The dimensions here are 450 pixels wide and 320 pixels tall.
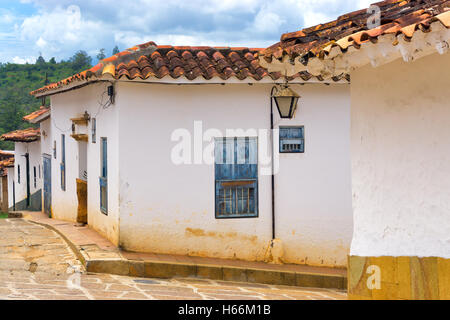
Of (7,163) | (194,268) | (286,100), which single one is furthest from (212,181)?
(7,163)

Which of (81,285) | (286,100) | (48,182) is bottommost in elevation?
(81,285)

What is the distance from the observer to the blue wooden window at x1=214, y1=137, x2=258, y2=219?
10.6m

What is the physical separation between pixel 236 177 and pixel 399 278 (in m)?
6.48

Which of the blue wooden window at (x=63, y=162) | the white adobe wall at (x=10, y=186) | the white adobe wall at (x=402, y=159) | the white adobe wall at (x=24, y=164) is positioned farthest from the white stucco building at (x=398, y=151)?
the white adobe wall at (x=10, y=186)

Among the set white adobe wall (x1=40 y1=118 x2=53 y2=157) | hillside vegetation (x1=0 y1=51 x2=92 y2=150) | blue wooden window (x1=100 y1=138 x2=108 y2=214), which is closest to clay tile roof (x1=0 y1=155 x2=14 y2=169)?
white adobe wall (x1=40 y1=118 x2=53 y2=157)

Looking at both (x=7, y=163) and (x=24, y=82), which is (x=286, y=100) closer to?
(x=7, y=163)

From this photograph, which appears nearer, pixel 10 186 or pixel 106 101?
pixel 106 101

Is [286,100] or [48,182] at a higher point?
[286,100]

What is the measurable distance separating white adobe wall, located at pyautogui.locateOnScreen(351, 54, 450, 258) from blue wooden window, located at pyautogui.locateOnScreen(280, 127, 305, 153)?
5895 mm

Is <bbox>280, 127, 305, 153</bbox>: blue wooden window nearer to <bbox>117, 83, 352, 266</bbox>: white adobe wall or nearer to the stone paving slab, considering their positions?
<bbox>117, 83, 352, 266</bbox>: white adobe wall

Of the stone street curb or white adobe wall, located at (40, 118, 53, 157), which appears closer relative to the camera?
the stone street curb

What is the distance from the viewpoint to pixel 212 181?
1059 centimetres

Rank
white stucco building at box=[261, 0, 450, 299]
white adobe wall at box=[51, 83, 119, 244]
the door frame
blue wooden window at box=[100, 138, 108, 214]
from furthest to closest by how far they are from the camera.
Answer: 1. the door frame
2. blue wooden window at box=[100, 138, 108, 214]
3. white adobe wall at box=[51, 83, 119, 244]
4. white stucco building at box=[261, 0, 450, 299]

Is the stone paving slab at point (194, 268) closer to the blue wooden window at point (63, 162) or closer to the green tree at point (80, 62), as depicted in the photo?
the blue wooden window at point (63, 162)
